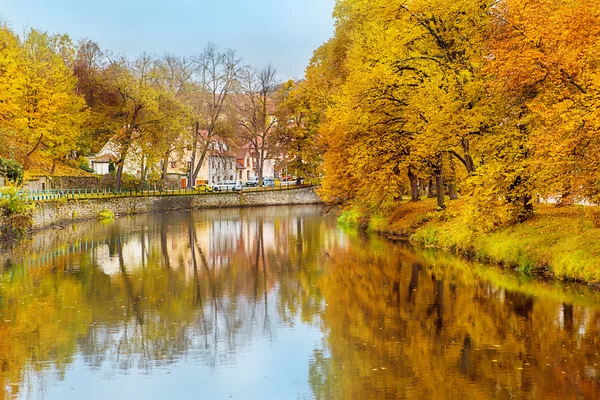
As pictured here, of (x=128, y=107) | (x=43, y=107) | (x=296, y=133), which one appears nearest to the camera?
(x=43, y=107)

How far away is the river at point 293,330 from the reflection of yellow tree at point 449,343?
0.14ft

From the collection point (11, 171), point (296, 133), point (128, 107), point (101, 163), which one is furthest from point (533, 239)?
point (101, 163)

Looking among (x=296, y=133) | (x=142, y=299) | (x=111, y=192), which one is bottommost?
(x=142, y=299)

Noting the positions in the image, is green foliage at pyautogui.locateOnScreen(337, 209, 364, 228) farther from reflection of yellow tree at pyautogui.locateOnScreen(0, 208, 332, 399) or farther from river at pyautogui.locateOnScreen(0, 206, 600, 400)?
river at pyautogui.locateOnScreen(0, 206, 600, 400)

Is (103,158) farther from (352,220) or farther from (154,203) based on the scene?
(352,220)

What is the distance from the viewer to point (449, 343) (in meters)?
15.5

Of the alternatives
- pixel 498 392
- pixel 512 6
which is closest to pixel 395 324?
pixel 498 392

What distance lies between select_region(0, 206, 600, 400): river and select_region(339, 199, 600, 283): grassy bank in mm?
824

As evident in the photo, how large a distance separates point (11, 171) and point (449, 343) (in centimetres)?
3926

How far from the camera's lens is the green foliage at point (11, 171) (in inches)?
1816

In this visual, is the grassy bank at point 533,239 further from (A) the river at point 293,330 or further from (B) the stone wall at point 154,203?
(B) the stone wall at point 154,203

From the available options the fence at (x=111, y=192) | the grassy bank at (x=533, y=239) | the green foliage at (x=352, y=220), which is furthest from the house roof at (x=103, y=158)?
the grassy bank at (x=533, y=239)

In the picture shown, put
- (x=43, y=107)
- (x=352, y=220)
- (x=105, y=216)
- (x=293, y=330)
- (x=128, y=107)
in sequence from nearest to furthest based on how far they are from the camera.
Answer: (x=293, y=330), (x=352, y=220), (x=43, y=107), (x=105, y=216), (x=128, y=107)

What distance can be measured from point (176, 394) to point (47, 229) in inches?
1540
